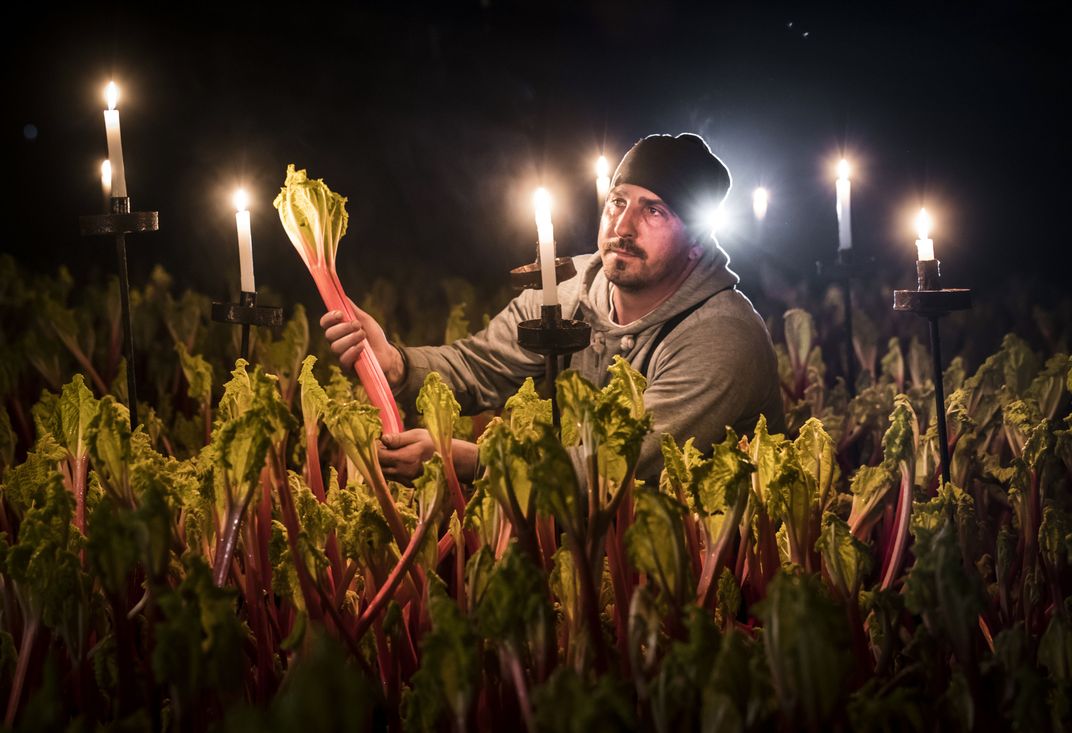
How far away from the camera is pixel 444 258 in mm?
3801

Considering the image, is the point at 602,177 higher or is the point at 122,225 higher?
the point at 602,177

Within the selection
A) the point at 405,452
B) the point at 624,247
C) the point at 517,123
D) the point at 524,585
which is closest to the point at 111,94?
the point at 405,452

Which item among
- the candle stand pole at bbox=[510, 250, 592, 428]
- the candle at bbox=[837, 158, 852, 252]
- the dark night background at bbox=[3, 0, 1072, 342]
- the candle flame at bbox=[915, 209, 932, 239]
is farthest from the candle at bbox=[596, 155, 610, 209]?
the dark night background at bbox=[3, 0, 1072, 342]

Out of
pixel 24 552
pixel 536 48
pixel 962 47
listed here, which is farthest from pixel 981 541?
pixel 536 48

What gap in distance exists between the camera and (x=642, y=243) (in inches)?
62.6

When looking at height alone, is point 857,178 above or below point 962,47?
below

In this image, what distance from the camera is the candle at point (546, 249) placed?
39.8 inches

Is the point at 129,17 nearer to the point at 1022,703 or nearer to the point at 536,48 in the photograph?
the point at 536,48

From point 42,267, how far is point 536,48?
1.89 m

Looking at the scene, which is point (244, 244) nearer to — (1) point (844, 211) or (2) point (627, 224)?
(2) point (627, 224)

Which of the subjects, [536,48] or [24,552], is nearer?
[24,552]

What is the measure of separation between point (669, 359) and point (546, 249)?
1.68 ft

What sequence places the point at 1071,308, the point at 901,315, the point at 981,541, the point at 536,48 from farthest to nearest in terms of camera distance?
1. the point at 536,48
2. the point at 901,315
3. the point at 1071,308
4. the point at 981,541

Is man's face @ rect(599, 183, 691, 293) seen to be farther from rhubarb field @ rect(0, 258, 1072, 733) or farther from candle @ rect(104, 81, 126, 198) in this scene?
candle @ rect(104, 81, 126, 198)
